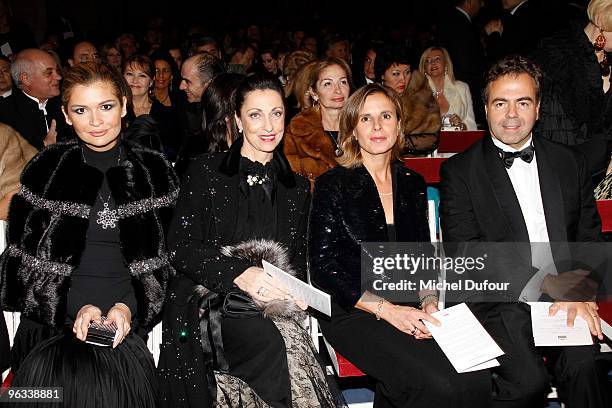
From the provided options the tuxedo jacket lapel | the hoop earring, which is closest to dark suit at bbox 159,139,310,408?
the tuxedo jacket lapel

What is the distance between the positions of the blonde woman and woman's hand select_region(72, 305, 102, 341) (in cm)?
542

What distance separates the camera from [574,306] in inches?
140

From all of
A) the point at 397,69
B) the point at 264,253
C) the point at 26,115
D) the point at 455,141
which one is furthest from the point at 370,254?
the point at 26,115

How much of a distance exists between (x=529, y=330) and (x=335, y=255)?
97cm

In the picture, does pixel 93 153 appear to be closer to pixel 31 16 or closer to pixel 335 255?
pixel 335 255

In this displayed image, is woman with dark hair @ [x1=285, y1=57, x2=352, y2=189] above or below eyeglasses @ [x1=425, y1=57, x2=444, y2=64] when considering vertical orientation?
below

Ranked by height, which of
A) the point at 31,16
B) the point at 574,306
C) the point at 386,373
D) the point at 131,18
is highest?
the point at 131,18

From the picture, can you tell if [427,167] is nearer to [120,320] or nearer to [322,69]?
[322,69]

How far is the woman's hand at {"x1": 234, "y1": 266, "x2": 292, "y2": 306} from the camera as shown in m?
3.34

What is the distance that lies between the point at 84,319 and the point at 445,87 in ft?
18.7

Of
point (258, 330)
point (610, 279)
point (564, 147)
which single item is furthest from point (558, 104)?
point (258, 330)

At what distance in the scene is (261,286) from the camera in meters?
3.35

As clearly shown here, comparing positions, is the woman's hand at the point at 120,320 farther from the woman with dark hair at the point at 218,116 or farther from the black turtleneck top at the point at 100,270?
the woman with dark hair at the point at 218,116

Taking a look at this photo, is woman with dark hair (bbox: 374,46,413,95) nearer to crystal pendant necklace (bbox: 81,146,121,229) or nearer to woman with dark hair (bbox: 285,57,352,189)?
woman with dark hair (bbox: 285,57,352,189)
